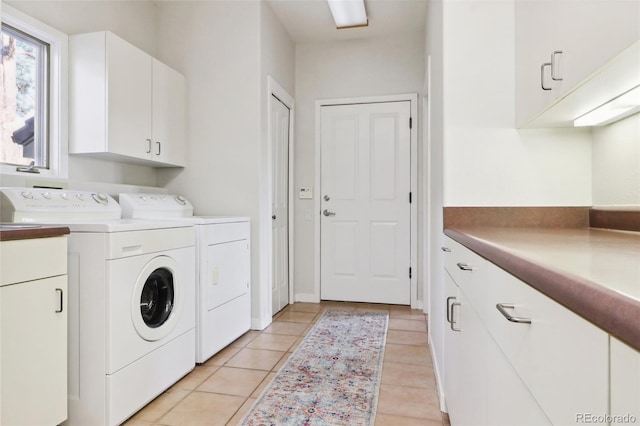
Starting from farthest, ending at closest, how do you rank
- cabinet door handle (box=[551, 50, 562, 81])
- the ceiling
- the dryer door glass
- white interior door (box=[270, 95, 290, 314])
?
white interior door (box=[270, 95, 290, 314]) → the ceiling → the dryer door glass → cabinet door handle (box=[551, 50, 562, 81])

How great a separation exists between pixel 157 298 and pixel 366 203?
2337mm

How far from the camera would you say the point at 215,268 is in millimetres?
2467

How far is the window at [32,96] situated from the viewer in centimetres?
212

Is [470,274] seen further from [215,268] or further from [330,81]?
[330,81]

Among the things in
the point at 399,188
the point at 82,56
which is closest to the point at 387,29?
the point at 399,188

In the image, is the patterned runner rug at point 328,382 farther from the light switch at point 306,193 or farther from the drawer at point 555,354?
the light switch at point 306,193

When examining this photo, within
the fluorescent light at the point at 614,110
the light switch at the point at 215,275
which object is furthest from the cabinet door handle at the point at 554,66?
the light switch at the point at 215,275

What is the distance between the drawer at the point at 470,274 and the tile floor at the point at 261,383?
75 cm

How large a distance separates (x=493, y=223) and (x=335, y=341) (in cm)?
148

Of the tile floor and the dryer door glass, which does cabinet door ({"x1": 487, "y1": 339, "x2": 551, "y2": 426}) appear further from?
the dryer door glass

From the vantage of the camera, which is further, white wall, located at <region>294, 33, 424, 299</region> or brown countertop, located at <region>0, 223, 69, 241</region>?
white wall, located at <region>294, 33, 424, 299</region>

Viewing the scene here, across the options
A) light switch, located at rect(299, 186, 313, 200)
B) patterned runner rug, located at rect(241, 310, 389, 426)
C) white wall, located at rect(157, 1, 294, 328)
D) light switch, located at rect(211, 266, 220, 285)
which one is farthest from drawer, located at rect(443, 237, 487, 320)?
light switch, located at rect(299, 186, 313, 200)

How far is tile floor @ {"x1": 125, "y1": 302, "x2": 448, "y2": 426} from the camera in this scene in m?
1.72

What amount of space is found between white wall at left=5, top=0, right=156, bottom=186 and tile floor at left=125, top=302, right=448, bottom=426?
5.11 feet
